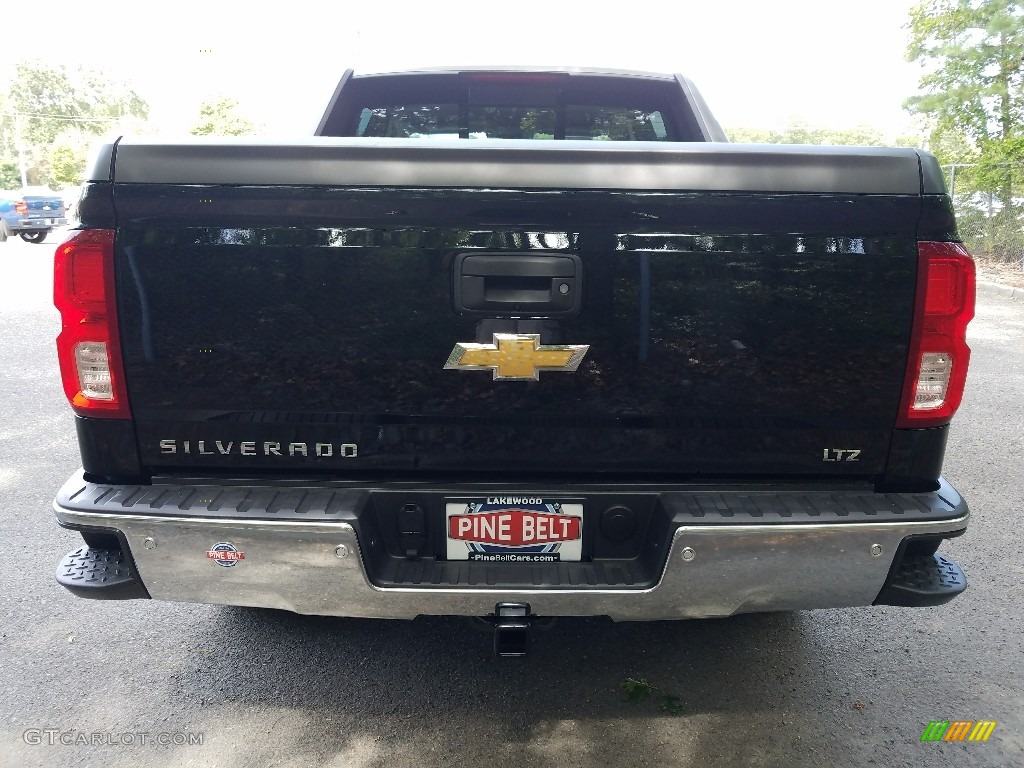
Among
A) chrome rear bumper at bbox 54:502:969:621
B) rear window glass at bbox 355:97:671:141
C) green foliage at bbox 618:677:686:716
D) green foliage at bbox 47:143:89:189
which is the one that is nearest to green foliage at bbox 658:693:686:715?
green foliage at bbox 618:677:686:716

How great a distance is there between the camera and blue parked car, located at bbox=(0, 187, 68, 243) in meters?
→ 21.2

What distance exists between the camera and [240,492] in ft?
6.97

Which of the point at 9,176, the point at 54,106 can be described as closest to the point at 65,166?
the point at 9,176

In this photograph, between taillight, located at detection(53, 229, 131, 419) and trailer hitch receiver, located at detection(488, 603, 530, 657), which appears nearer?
taillight, located at detection(53, 229, 131, 419)

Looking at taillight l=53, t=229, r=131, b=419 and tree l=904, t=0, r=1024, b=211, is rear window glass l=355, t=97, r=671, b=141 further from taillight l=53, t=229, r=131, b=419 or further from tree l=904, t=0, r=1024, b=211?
tree l=904, t=0, r=1024, b=211

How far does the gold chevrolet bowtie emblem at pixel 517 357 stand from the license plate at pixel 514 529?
363 mm

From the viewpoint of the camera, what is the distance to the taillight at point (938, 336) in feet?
6.55

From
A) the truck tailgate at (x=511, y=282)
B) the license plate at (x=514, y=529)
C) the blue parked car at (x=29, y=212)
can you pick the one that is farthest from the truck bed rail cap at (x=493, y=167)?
the blue parked car at (x=29, y=212)

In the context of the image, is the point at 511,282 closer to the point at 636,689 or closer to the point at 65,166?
the point at 636,689

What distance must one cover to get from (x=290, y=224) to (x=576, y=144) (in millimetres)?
759

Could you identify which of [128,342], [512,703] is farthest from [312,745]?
[128,342]

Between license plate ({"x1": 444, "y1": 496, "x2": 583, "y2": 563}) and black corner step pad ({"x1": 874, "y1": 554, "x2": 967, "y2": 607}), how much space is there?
866 mm

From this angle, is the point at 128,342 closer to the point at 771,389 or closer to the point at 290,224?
the point at 290,224

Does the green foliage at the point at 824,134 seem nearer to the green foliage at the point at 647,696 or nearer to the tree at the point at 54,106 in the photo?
the green foliage at the point at 647,696
